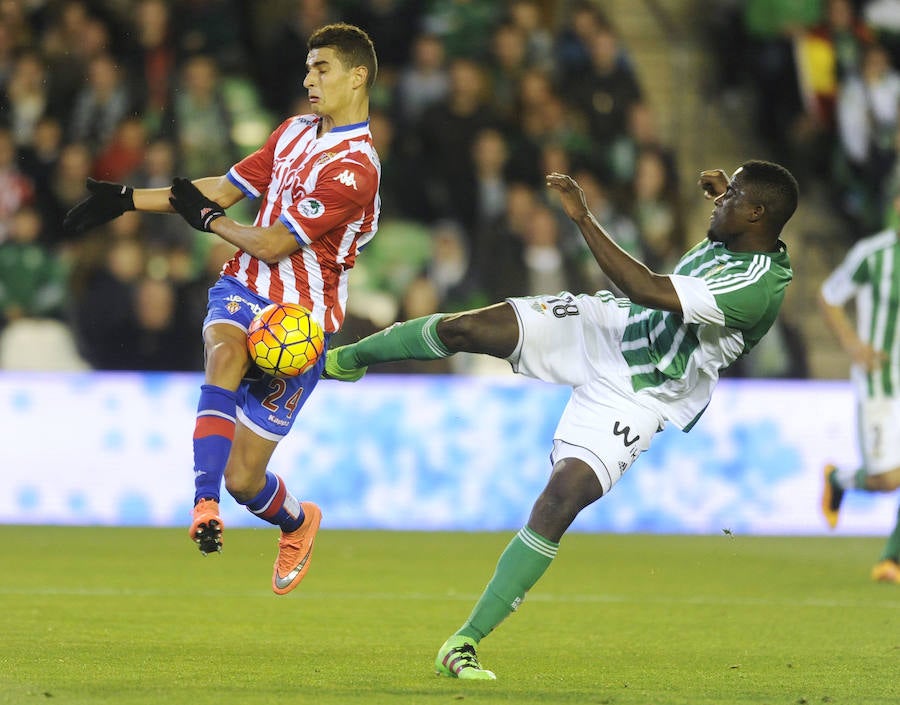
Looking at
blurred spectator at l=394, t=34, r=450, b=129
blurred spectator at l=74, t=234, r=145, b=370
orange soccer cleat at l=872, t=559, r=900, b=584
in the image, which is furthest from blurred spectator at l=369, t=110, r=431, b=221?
orange soccer cleat at l=872, t=559, r=900, b=584

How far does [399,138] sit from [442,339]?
6.15 m

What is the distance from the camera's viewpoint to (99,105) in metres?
11.6

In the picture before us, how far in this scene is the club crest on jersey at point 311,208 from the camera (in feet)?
19.7

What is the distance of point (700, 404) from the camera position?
20.0ft

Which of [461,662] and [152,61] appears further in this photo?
[152,61]

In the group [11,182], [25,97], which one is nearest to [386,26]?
[25,97]

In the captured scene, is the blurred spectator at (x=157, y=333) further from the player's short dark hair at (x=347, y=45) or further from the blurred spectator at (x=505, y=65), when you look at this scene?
the player's short dark hair at (x=347, y=45)

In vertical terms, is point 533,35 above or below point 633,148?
above

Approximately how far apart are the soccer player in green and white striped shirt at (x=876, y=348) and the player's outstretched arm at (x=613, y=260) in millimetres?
4005

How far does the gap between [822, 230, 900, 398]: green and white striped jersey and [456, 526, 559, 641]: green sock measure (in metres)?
4.28

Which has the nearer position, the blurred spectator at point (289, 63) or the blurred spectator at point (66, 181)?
the blurred spectator at point (66, 181)

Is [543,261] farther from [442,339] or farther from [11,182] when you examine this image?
[442,339]

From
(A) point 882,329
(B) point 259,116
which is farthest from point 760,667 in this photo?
(B) point 259,116

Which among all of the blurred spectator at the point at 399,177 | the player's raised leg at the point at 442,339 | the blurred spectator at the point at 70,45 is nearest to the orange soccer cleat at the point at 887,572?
the player's raised leg at the point at 442,339
